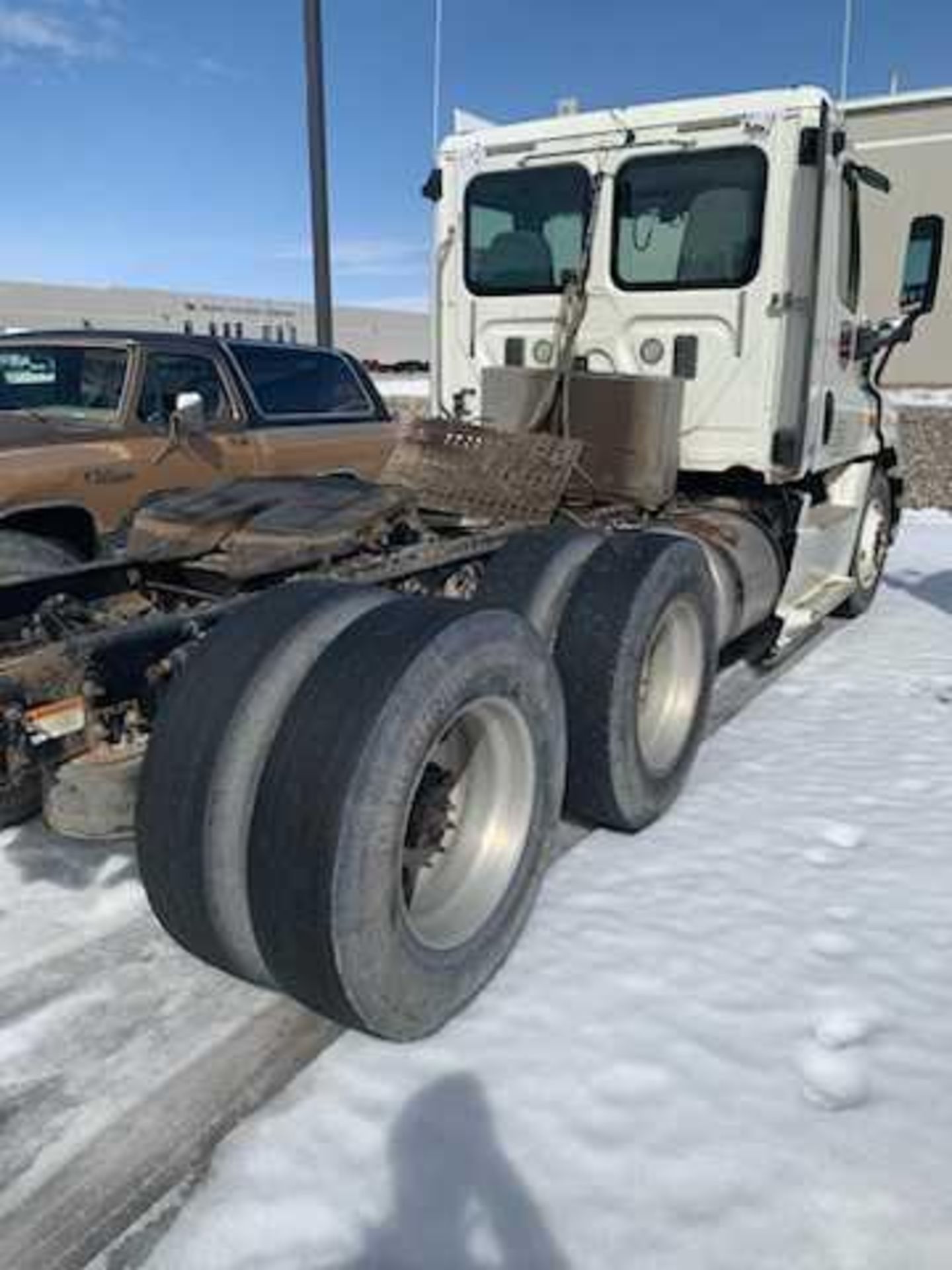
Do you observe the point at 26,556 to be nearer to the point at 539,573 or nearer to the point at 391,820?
the point at 539,573

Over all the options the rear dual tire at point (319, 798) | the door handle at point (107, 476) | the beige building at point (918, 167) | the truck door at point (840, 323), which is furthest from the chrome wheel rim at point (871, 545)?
the beige building at point (918, 167)

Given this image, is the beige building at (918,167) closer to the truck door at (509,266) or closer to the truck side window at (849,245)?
the truck side window at (849,245)

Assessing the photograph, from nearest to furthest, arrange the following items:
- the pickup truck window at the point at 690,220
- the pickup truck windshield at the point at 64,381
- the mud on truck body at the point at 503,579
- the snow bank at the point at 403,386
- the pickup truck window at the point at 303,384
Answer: the mud on truck body at the point at 503,579 → the pickup truck window at the point at 690,220 → the pickup truck windshield at the point at 64,381 → the pickup truck window at the point at 303,384 → the snow bank at the point at 403,386

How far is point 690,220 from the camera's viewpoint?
5535 millimetres

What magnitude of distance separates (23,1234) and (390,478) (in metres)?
3.56

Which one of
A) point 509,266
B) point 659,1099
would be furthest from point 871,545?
point 659,1099

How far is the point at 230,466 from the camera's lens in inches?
250

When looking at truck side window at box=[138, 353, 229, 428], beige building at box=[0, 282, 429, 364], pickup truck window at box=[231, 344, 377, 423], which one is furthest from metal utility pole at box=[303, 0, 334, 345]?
beige building at box=[0, 282, 429, 364]

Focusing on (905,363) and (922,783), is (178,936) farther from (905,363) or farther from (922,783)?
(905,363)

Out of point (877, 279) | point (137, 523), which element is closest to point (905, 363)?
point (877, 279)

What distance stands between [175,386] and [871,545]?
5.00 metres

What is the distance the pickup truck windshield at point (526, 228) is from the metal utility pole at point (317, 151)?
4799 millimetres

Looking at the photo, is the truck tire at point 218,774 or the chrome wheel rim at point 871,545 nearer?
the truck tire at point 218,774

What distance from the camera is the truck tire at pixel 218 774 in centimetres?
239
